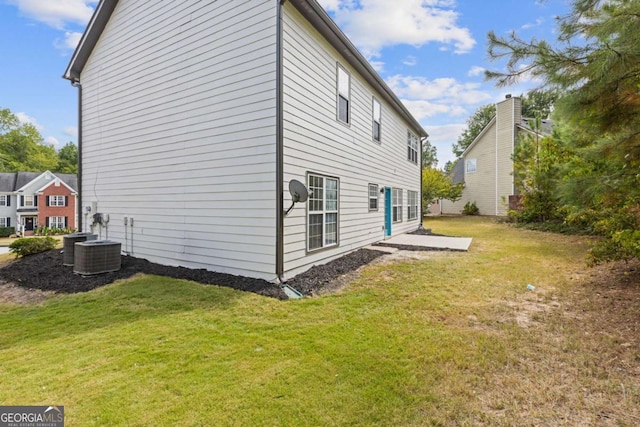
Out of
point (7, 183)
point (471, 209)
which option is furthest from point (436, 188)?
point (7, 183)

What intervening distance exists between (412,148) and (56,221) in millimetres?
39495

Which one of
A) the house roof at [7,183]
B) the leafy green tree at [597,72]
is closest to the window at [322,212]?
the leafy green tree at [597,72]

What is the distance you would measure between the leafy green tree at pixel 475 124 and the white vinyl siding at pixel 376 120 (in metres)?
34.1

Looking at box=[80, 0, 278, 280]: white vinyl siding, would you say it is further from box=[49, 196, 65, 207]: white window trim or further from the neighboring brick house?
box=[49, 196, 65, 207]: white window trim

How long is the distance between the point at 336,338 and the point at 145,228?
6.05m

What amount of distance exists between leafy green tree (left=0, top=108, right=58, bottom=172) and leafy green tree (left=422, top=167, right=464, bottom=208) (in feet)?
163

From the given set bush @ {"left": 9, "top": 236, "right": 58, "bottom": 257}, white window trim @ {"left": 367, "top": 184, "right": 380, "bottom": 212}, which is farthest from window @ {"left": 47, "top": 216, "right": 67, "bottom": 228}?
white window trim @ {"left": 367, "top": 184, "right": 380, "bottom": 212}

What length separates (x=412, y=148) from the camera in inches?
567

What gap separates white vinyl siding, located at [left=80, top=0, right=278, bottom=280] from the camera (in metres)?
5.50

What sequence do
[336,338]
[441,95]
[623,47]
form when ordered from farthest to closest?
[441,95]
[336,338]
[623,47]

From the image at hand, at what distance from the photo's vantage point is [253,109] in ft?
18.2

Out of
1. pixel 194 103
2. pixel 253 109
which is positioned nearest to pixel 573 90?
pixel 253 109

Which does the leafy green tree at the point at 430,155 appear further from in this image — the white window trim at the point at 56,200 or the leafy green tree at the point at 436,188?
the white window trim at the point at 56,200

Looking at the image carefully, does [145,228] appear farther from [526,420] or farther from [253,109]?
[526,420]
